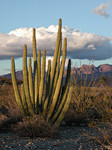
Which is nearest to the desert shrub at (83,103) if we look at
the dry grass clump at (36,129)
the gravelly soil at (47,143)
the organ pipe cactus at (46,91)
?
the organ pipe cactus at (46,91)

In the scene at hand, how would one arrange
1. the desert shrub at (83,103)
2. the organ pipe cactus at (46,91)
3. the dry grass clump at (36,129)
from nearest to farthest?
1. the dry grass clump at (36,129)
2. the organ pipe cactus at (46,91)
3. the desert shrub at (83,103)

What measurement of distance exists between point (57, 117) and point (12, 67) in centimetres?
253

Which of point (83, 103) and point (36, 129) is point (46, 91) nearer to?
point (36, 129)

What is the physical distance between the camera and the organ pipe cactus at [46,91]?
8.13 metres

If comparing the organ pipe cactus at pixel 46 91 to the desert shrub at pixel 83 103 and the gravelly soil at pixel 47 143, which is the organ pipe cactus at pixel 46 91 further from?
the desert shrub at pixel 83 103

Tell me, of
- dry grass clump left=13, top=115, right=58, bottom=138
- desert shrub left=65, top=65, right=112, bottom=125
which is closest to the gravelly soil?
dry grass clump left=13, top=115, right=58, bottom=138

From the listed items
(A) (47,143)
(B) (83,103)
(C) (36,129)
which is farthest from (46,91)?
(B) (83,103)

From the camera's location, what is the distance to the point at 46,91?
8.31m

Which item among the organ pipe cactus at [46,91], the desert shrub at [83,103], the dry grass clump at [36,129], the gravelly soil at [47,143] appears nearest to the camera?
the gravelly soil at [47,143]

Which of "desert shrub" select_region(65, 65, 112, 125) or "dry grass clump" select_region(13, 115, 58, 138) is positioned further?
"desert shrub" select_region(65, 65, 112, 125)

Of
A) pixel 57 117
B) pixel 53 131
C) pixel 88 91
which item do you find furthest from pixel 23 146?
pixel 88 91

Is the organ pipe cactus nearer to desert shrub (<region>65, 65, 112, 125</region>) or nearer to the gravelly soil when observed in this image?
the gravelly soil

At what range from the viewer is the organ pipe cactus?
8133 mm

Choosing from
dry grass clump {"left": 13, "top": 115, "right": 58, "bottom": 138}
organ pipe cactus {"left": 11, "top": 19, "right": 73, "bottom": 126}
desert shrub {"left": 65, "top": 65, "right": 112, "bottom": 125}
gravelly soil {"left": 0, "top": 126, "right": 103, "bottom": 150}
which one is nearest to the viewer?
gravelly soil {"left": 0, "top": 126, "right": 103, "bottom": 150}
